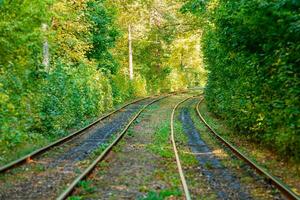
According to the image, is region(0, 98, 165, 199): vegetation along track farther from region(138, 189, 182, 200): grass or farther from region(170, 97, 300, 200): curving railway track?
region(170, 97, 300, 200): curving railway track

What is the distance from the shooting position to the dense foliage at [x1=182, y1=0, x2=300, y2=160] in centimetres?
1086

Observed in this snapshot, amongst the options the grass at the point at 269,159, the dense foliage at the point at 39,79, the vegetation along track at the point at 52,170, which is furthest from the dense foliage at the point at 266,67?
the dense foliage at the point at 39,79

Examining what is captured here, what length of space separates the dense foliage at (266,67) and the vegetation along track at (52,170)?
511cm

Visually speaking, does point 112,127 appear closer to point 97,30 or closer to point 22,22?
point 22,22

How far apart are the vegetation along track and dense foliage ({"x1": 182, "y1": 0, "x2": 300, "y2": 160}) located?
5.11 metres

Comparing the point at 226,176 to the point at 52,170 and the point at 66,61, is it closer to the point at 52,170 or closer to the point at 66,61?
the point at 52,170

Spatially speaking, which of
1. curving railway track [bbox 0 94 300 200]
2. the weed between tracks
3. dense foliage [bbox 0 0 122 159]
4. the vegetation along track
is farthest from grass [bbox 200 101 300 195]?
dense foliage [bbox 0 0 122 159]

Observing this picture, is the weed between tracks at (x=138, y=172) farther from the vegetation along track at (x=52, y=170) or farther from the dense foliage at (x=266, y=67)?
the dense foliage at (x=266, y=67)

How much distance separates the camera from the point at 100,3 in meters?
33.3

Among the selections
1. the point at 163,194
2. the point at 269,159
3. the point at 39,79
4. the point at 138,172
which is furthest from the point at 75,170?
the point at 39,79

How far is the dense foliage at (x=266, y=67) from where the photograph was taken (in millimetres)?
10859

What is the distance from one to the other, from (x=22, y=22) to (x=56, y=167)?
16.8ft

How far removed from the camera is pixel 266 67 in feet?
43.0

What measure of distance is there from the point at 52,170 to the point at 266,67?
21.6 ft
